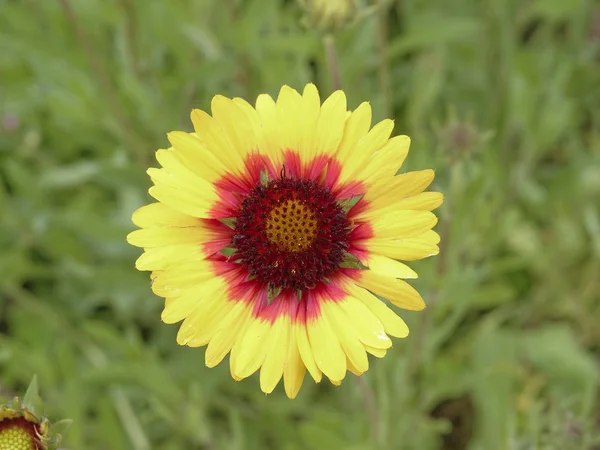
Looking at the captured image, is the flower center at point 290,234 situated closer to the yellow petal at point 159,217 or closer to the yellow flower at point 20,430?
the yellow petal at point 159,217

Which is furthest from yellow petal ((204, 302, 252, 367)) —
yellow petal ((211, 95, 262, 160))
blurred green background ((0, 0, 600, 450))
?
blurred green background ((0, 0, 600, 450))

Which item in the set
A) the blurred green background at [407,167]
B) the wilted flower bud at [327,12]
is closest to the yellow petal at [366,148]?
the wilted flower bud at [327,12]

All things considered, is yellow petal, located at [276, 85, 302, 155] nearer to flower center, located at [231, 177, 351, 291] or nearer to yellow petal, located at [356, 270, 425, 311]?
flower center, located at [231, 177, 351, 291]

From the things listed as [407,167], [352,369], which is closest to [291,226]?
[352,369]


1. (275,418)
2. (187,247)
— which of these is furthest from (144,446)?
(187,247)

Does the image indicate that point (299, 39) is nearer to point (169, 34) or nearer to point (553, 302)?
point (169, 34)
